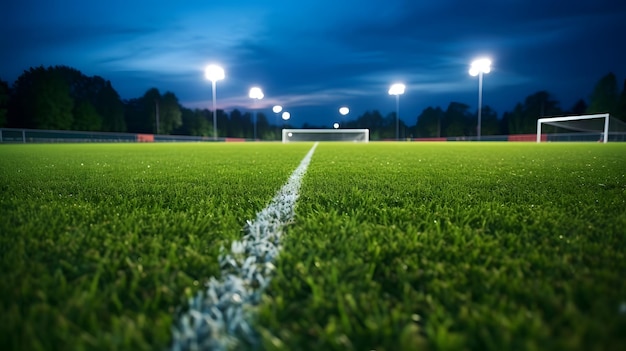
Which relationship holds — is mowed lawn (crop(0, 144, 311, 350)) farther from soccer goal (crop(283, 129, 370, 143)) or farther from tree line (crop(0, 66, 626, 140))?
tree line (crop(0, 66, 626, 140))

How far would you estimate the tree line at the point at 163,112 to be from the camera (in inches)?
1565

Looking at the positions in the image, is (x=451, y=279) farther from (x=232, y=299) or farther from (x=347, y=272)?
(x=232, y=299)

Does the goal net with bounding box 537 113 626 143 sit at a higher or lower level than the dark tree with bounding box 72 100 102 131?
lower

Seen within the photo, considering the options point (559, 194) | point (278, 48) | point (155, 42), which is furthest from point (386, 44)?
point (559, 194)

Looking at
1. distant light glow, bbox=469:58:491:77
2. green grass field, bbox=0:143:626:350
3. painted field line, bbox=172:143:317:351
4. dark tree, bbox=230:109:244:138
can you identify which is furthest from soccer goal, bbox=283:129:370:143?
dark tree, bbox=230:109:244:138

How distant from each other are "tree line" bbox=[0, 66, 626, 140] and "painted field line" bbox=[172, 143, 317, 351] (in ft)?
155

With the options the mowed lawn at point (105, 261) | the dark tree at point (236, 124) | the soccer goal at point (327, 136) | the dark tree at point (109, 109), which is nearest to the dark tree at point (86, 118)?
the dark tree at point (109, 109)

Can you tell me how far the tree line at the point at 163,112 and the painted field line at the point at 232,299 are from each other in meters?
47.2

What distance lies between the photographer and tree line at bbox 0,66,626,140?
39750 mm

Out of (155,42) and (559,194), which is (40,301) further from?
(155,42)

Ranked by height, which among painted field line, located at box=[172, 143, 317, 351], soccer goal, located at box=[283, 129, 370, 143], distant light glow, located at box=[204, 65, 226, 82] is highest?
distant light glow, located at box=[204, 65, 226, 82]

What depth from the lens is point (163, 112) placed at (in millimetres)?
58688

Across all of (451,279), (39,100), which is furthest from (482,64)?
(39,100)

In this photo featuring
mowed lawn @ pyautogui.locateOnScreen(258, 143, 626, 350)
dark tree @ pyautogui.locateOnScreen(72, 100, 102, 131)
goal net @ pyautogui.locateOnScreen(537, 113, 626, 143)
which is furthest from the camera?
dark tree @ pyautogui.locateOnScreen(72, 100, 102, 131)
